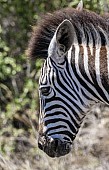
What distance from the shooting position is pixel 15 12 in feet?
37.3

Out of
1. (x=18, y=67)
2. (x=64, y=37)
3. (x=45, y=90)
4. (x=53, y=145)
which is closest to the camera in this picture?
(x=64, y=37)

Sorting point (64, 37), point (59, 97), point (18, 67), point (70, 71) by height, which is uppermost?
point (64, 37)

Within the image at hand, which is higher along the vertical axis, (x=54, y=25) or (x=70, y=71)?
(x=54, y=25)

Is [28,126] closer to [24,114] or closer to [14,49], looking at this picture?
[24,114]

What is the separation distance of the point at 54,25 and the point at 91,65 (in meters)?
0.49

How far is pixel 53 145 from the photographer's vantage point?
5926 mm

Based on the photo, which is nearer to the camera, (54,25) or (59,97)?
(59,97)

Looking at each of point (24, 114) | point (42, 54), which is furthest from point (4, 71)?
point (42, 54)

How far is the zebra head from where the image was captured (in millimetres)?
5754

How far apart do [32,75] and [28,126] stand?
85 centimetres

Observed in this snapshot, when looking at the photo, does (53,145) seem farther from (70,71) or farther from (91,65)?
(91,65)

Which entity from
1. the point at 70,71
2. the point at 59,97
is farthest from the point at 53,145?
the point at 70,71

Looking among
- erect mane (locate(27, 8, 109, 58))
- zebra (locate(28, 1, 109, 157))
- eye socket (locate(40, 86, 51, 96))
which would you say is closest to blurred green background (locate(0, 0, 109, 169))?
erect mane (locate(27, 8, 109, 58))

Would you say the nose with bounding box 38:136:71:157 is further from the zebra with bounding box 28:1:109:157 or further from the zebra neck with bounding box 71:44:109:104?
the zebra neck with bounding box 71:44:109:104
